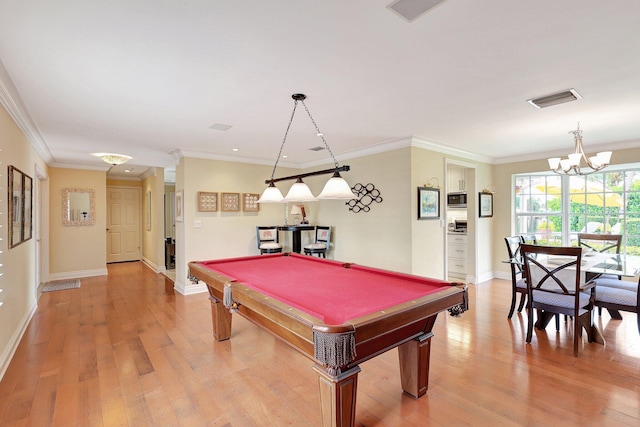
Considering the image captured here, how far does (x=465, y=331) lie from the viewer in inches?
134

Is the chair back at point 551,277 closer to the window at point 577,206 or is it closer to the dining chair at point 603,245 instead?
the dining chair at point 603,245

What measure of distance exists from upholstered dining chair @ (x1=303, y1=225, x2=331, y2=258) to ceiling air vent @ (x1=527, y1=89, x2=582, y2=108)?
3575mm

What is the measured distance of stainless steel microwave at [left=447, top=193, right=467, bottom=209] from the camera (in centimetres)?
590

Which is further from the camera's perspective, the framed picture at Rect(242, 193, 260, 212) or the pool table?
the framed picture at Rect(242, 193, 260, 212)

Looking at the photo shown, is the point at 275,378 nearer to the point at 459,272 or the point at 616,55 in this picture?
the point at 616,55

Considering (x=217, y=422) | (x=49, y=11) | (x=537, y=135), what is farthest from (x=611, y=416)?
(x=49, y=11)

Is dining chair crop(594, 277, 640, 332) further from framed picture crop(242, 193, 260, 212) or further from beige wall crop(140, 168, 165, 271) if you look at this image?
beige wall crop(140, 168, 165, 271)

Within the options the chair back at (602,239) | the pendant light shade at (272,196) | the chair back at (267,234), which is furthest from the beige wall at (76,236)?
the chair back at (602,239)

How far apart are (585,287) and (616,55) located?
2.01 metres

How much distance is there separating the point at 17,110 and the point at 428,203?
484 centimetres

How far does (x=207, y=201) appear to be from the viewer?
17.3 feet

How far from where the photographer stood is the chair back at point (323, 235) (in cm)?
567

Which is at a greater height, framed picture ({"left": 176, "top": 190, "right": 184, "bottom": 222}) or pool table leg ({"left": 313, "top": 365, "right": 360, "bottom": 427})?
framed picture ({"left": 176, "top": 190, "right": 184, "bottom": 222})

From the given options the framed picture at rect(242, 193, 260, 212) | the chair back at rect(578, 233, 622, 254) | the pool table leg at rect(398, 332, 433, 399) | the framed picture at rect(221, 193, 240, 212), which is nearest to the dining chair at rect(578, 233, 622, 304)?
the chair back at rect(578, 233, 622, 254)
